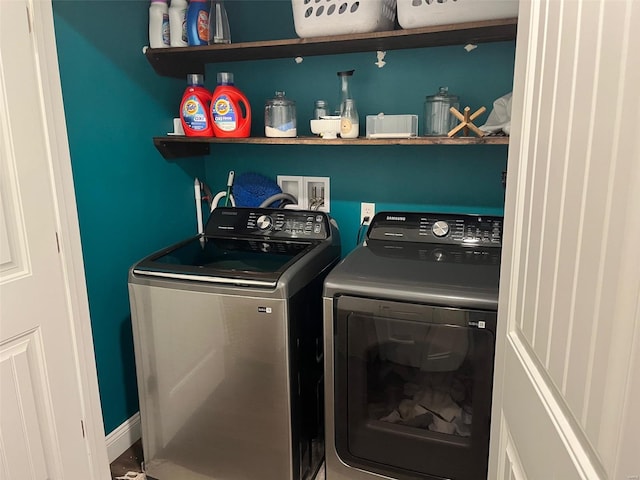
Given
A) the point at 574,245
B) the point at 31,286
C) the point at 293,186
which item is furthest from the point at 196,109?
the point at 574,245

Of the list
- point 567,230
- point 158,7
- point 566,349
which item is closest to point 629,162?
point 567,230

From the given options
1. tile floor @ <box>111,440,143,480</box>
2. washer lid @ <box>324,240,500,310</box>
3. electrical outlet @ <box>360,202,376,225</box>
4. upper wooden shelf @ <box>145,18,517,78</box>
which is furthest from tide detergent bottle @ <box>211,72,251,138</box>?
tile floor @ <box>111,440,143,480</box>

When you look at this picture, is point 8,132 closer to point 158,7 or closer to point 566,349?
point 158,7

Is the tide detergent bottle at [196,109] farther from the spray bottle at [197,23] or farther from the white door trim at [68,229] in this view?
the white door trim at [68,229]

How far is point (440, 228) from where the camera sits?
1.96 m

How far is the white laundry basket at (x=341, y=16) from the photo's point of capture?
68.9 inches

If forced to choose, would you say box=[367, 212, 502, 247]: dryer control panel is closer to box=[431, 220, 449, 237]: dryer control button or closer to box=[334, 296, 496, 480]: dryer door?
box=[431, 220, 449, 237]: dryer control button

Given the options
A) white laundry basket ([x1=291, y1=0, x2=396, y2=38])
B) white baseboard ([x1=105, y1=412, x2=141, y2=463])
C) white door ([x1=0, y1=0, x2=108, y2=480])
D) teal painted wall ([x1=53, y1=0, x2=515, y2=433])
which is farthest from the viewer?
white baseboard ([x1=105, y1=412, x2=141, y2=463])

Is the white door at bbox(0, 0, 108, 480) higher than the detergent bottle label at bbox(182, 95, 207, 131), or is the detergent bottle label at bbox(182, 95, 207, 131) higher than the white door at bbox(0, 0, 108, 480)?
the detergent bottle label at bbox(182, 95, 207, 131)

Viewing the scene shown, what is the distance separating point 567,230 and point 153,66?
1.94 m

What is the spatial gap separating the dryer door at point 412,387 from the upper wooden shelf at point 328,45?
91 centimetres

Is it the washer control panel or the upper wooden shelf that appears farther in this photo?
the washer control panel

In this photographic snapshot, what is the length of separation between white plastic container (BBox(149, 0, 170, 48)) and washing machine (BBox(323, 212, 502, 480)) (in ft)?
4.00

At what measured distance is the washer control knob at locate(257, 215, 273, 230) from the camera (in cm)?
218
